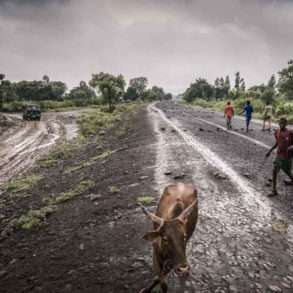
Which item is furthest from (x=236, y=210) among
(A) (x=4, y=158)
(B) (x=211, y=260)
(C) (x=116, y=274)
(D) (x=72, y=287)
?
(A) (x=4, y=158)

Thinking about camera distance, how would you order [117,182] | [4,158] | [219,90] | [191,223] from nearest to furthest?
[191,223] < [117,182] < [4,158] < [219,90]

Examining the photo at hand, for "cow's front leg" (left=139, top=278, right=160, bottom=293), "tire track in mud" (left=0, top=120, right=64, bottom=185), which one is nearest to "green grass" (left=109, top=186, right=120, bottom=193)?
"cow's front leg" (left=139, top=278, right=160, bottom=293)

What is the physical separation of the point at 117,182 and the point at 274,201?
5507 mm

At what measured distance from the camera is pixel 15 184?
13.9 m

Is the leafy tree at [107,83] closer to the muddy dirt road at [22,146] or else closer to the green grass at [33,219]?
the muddy dirt road at [22,146]

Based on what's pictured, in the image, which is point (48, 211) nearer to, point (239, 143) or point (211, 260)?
point (211, 260)

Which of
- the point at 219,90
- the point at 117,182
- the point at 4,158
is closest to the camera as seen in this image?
the point at 117,182

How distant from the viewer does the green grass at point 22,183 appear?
1335 centimetres

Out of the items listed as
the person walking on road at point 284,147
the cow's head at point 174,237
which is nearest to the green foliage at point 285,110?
the person walking on road at point 284,147

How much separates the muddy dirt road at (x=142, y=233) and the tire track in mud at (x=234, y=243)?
2 cm

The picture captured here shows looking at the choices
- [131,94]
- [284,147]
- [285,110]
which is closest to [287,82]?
[285,110]

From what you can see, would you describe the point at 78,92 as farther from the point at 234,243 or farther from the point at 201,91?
the point at 234,243

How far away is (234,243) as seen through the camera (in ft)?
22.1

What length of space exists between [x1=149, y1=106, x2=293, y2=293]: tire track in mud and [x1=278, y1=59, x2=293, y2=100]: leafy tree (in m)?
48.2
